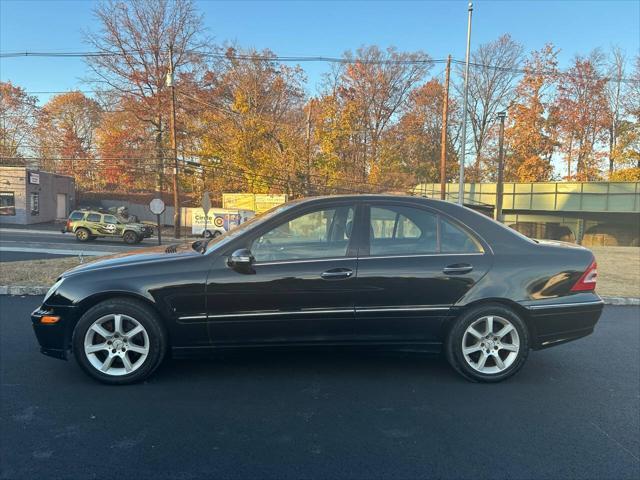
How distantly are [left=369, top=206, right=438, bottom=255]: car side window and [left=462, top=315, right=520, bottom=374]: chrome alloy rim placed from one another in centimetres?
76

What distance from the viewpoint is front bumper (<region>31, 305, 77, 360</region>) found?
3.40 metres

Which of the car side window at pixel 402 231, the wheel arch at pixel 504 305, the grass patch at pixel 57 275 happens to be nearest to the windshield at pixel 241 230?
the car side window at pixel 402 231

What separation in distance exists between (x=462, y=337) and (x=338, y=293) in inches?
44.4

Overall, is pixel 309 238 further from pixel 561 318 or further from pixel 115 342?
pixel 561 318

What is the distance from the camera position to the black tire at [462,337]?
3545 millimetres

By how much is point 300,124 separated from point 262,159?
420 cm

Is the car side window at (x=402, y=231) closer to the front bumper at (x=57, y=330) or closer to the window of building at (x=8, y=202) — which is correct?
the front bumper at (x=57, y=330)

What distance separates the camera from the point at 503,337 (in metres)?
3.61

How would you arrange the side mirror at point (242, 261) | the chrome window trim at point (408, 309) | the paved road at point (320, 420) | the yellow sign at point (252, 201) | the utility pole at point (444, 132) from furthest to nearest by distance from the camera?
the yellow sign at point (252, 201) < the utility pole at point (444, 132) < the chrome window trim at point (408, 309) < the side mirror at point (242, 261) < the paved road at point (320, 420)

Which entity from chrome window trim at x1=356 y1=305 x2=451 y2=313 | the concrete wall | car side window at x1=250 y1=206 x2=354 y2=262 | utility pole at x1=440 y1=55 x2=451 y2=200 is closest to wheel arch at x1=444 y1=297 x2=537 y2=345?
chrome window trim at x1=356 y1=305 x2=451 y2=313

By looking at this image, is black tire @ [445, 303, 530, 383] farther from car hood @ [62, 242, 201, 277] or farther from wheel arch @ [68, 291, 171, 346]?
wheel arch @ [68, 291, 171, 346]

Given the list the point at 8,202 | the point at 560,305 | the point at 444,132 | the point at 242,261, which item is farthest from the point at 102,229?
the point at 560,305

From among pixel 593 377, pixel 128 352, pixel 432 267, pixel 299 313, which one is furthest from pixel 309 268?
pixel 593 377

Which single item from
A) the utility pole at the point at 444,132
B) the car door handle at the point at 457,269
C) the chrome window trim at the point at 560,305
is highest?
the utility pole at the point at 444,132
